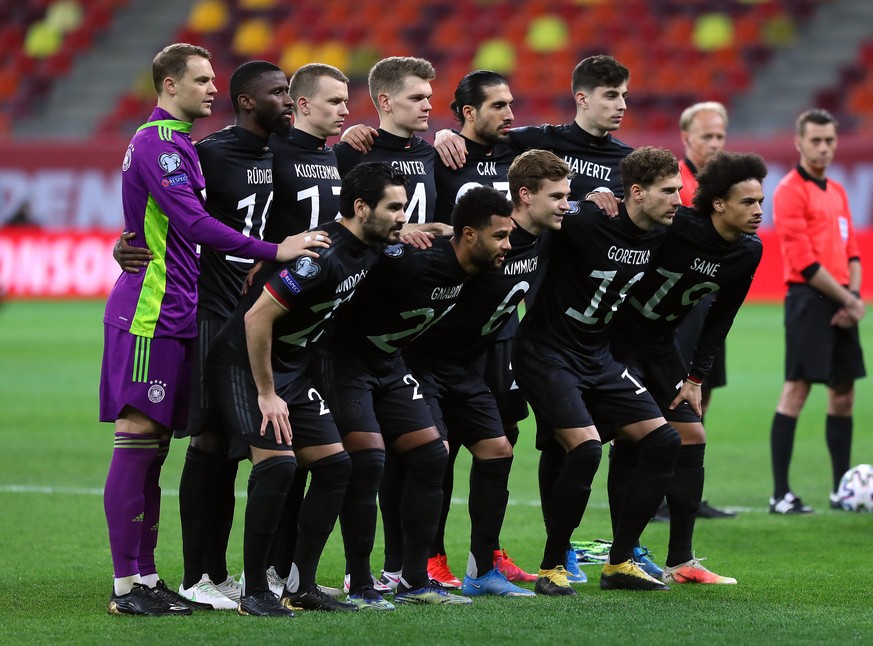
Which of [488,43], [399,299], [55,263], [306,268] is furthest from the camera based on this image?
[488,43]

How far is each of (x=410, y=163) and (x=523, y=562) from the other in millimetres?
2123

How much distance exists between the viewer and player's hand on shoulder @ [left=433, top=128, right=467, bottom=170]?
6871 millimetres

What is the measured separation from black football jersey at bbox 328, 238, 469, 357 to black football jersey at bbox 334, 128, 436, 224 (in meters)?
0.67

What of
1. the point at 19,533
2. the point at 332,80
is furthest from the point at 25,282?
the point at 332,80

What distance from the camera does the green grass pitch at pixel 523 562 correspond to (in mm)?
5367

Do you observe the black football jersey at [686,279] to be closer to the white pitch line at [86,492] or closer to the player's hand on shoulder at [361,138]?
the player's hand on shoulder at [361,138]

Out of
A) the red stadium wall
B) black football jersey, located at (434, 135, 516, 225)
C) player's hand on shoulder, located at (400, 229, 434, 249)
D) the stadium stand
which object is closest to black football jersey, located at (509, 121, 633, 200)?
black football jersey, located at (434, 135, 516, 225)

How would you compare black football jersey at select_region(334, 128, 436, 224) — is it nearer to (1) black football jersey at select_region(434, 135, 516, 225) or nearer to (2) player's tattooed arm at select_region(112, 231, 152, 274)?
(1) black football jersey at select_region(434, 135, 516, 225)

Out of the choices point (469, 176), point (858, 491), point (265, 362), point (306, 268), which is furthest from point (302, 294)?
point (858, 491)

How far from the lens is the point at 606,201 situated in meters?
6.50

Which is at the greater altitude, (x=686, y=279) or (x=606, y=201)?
(x=606, y=201)

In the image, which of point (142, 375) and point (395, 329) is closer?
point (142, 375)

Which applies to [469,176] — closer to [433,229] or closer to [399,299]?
[433,229]

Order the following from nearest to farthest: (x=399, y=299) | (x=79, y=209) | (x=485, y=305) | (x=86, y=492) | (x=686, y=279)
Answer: (x=399, y=299), (x=485, y=305), (x=686, y=279), (x=86, y=492), (x=79, y=209)
